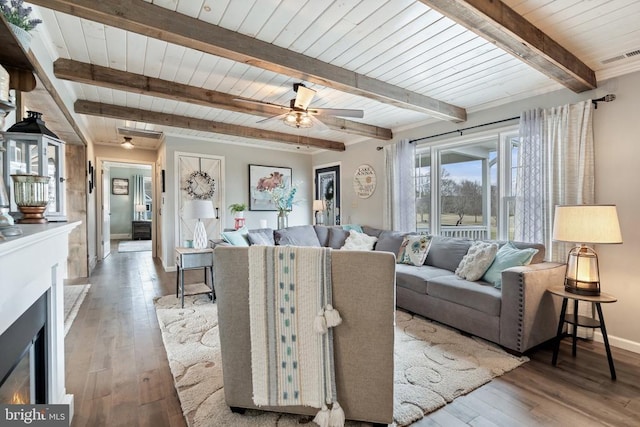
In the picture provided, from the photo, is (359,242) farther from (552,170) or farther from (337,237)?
(552,170)

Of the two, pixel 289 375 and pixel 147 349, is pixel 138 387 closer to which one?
pixel 147 349

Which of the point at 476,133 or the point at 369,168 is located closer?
the point at 476,133

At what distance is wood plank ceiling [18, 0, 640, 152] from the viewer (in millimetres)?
1875

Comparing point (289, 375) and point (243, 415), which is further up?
point (289, 375)

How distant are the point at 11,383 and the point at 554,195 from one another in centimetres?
401

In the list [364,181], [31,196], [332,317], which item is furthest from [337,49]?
[364,181]

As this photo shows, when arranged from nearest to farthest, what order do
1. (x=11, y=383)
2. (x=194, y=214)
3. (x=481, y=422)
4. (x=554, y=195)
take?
(x=11, y=383), (x=481, y=422), (x=554, y=195), (x=194, y=214)

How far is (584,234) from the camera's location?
223 centimetres

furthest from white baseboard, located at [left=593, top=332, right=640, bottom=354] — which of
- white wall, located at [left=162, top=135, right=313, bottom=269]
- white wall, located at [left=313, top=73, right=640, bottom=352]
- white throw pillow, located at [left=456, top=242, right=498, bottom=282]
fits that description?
white wall, located at [left=162, top=135, right=313, bottom=269]

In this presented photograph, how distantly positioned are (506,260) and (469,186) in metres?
1.45

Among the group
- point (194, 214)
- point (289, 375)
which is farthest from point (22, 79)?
point (194, 214)

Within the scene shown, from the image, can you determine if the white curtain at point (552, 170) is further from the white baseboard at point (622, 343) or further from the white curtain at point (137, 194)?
the white curtain at point (137, 194)

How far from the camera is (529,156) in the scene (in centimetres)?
318

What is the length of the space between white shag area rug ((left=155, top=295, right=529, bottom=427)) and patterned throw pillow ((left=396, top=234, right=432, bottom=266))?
0.81m
